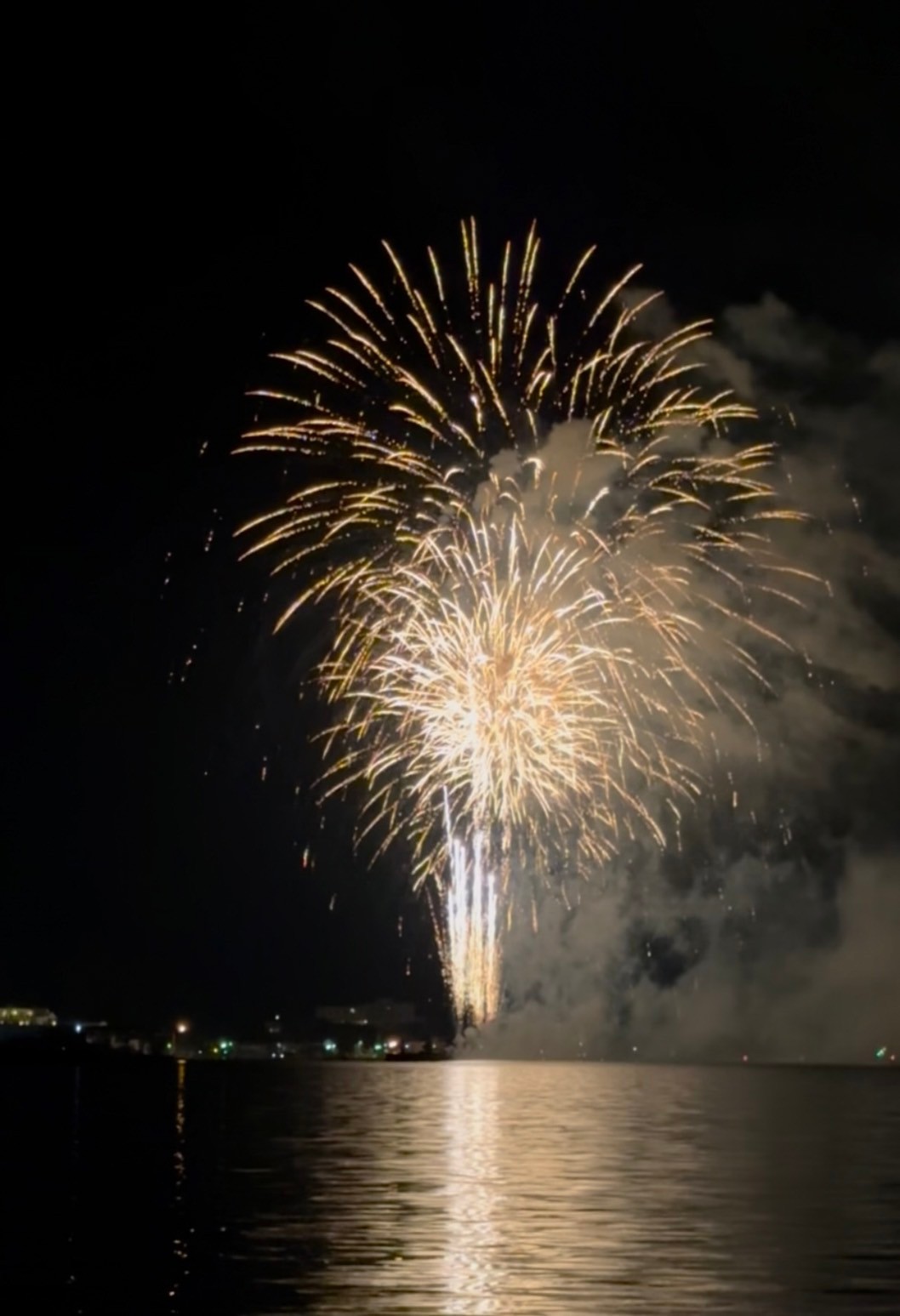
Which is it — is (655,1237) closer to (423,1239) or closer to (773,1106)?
(423,1239)

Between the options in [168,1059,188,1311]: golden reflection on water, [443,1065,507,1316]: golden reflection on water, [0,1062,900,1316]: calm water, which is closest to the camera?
[443,1065,507,1316]: golden reflection on water

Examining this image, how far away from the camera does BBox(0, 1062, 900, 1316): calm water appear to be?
91.0 feet

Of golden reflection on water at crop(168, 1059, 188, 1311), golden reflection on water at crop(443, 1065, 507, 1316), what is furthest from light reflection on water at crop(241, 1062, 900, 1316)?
golden reflection on water at crop(168, 1059, 188, 1311)

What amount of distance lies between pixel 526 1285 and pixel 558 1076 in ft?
369

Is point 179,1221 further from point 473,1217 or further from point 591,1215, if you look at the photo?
point 591,1215

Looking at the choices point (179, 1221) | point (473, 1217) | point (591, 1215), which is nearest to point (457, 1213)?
point (473, 1217)

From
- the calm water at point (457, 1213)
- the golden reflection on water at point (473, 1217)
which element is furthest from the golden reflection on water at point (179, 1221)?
the golden reflection on water at point (473, 1217)

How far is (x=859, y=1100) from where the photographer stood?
350 ft

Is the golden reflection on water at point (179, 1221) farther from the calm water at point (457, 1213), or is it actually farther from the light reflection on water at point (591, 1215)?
the light reflection on water at point (591, 1215)

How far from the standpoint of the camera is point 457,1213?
37250mm

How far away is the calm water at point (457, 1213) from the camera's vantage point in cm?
2775

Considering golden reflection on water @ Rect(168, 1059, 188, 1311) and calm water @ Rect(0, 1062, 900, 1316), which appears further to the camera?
golden reflection on water @ Rect(168, 1059, 188, 1311)

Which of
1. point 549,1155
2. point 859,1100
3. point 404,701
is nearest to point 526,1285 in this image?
point 549,1155

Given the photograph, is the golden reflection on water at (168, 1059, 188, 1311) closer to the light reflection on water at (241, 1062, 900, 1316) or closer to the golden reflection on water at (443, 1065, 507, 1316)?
the light reflection on water at (241, 1062, 900, 1316)
